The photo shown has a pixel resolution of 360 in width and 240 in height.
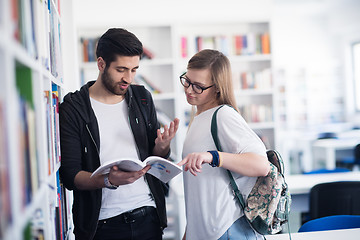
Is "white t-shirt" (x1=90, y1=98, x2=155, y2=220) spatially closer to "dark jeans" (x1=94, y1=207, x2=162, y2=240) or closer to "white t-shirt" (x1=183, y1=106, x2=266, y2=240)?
"dark jeans" (x1=94, y1=207, x2=162, y2=240)

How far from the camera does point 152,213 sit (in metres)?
1.61

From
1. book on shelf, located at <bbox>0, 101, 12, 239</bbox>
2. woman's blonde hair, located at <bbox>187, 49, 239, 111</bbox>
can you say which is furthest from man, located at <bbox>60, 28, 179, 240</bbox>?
book on shelf, located at <bbox>0, 101, 12, 239</bbox>

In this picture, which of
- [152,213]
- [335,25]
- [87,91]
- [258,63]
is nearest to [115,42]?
[87,91]

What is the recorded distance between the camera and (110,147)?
61.9 inches

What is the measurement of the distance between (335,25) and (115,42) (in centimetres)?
846

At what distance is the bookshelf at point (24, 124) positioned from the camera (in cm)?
71

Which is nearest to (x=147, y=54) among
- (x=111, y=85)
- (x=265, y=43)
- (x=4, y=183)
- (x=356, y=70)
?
(x=265, y=43)

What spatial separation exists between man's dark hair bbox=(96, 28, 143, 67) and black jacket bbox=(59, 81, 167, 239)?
18 centimetres

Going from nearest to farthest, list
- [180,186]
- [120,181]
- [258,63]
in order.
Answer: [120,181], [180,186], [258,63]

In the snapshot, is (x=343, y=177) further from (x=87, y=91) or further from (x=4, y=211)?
(x=4, y=211)

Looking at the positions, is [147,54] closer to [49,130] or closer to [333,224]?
[333,224]

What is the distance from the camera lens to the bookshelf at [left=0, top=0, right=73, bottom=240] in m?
0.71

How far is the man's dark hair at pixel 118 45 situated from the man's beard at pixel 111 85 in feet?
0.15

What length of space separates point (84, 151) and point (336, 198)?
1688 millimetres
